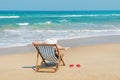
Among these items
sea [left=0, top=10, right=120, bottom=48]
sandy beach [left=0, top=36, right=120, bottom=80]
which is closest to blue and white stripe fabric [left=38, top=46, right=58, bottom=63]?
sandy beach [left=0, top=36, right=120, bottom=80]

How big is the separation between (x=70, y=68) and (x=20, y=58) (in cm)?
235

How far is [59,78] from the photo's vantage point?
7738mm

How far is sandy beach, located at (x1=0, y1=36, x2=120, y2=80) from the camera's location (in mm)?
7883

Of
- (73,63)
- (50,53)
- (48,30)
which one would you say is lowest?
(48,30)

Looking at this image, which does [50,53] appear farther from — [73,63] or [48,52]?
[73,63]

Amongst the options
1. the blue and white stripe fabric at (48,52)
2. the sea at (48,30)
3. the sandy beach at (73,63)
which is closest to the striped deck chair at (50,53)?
the blue and white stripe fabric at (48,52)

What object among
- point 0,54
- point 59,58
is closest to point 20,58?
point 0,54

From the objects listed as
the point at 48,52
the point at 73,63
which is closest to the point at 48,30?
the point at 73,63

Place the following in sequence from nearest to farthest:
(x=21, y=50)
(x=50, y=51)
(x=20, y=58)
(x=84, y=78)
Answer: (x=84, y=78) → (x=50, y=51) → (x=20, y=58) → (x=21, y=50)

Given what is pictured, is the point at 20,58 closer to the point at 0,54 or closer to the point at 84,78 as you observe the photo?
the point at 0,54

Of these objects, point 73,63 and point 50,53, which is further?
point 73,63

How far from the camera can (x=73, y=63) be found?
9.47 metres

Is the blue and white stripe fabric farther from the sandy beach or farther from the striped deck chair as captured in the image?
the sandy beach

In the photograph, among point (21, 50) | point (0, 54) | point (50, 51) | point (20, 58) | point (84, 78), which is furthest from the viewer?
point (21, 50)
